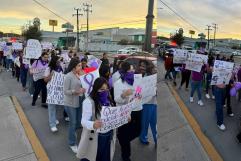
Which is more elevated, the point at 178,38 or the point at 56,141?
the point at 178,38

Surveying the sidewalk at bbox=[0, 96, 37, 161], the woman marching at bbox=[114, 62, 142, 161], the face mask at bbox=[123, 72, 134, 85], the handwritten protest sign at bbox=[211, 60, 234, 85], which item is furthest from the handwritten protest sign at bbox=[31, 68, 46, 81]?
the handwritten protest sign at bbox=[211, 60, 234, 85]

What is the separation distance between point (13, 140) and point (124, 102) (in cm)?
281

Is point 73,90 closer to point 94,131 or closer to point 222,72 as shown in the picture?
point 94,131

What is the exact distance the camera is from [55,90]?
6598mm

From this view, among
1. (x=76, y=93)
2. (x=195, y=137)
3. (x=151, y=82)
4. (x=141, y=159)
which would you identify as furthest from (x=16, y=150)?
(x=195, y=137)

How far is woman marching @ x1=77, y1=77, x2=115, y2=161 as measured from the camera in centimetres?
392

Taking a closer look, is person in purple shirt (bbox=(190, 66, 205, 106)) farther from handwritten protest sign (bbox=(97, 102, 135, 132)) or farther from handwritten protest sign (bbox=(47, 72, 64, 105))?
handwritten protest sign (bbox=(47, 72, 64, 105))

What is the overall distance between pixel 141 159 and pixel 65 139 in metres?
1.69

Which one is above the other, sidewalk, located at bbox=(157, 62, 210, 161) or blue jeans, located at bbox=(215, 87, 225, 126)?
blue jeans, located at bbox=(215, 87, 225, 126)

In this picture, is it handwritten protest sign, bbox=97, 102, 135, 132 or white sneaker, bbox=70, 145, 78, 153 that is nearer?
handwritten protest sign, bbox=97, 102, 135, 132

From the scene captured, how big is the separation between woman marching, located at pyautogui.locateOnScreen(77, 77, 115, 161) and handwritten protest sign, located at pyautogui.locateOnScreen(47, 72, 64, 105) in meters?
2.52

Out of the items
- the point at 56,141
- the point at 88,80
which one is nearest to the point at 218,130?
the point at 88,80

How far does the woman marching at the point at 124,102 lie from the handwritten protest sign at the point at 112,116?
56 centimetres

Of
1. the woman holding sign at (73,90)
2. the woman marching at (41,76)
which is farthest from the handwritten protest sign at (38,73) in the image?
the woman holding sign at (73,90)
